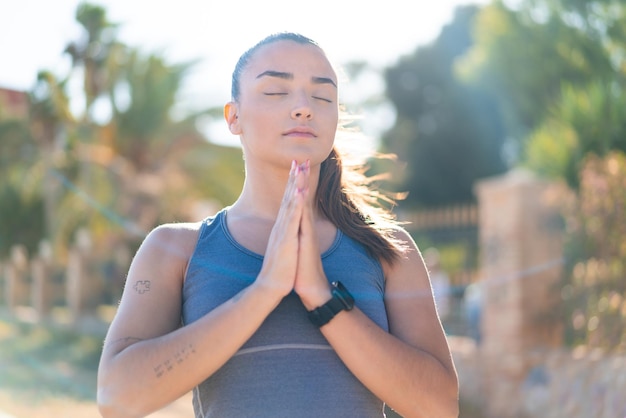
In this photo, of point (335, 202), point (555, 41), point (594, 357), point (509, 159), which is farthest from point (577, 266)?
point (509, 159)

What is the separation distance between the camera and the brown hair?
1876 millimetres

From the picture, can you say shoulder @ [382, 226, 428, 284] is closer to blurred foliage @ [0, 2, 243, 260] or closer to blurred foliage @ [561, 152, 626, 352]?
blurred foliage @ [561, 152, 626, 352]

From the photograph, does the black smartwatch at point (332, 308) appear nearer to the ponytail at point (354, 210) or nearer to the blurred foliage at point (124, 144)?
the ponytail at point (354, 210)

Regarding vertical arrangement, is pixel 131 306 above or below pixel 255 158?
below

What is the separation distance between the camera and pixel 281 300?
174 centimetres

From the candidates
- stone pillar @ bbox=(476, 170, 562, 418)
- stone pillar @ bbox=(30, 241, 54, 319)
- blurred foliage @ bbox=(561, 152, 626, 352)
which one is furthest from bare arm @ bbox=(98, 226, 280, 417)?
stone pillar @ bbox=(30, 241, 54, 319)

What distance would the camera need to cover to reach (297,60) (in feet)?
5.98

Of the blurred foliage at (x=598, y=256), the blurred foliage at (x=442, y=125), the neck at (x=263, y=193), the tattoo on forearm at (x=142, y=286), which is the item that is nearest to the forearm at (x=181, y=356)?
the tattoo on forearm at (x=142, y=286)

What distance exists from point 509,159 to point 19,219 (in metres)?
13.1

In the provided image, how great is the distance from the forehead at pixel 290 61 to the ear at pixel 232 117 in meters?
0.08

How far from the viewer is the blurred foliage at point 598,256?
6.97 meters

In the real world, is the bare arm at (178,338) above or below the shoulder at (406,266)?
below

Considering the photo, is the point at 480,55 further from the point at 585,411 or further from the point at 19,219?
the point at 585,411

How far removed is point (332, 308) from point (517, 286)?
6.63m
